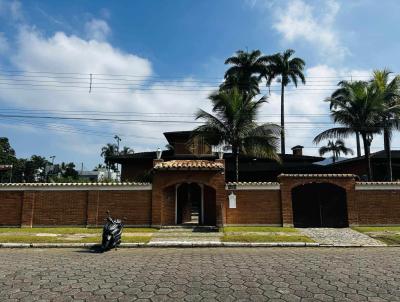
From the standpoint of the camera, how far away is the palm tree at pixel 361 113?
2173 centimetres

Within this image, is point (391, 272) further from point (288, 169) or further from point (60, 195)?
point (288, 169)

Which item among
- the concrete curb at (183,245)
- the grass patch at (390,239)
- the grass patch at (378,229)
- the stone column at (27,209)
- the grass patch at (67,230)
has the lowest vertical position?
the concrete curb at (183,245)

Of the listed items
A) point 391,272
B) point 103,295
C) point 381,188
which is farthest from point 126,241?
point 381,188

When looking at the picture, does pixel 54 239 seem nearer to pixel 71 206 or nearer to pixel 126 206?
pixel 71 206

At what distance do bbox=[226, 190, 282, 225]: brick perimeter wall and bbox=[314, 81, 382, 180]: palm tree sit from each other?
24.6ft

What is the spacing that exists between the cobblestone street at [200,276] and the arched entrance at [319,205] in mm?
6972

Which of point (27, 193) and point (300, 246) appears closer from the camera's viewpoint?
point (300, 246)

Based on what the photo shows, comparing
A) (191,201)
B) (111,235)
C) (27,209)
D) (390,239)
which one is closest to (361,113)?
(390,239)

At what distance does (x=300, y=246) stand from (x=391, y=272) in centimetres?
502

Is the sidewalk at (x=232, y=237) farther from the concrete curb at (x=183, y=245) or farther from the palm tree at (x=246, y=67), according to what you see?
the palm tree at (x=246, y=67)

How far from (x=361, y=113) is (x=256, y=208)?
998 cm

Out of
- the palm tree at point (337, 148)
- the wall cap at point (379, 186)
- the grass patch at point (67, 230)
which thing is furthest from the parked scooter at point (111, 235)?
the palm tree at point (337, 148)

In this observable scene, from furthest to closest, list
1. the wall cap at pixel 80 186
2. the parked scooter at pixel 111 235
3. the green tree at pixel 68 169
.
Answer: the green tree at pixel 68 169 < the wall cap at pixel 80 186 < the parked scooter at pixel 111 235

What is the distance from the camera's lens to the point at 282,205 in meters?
18.0
